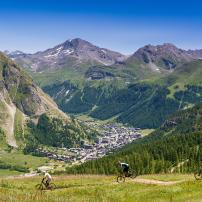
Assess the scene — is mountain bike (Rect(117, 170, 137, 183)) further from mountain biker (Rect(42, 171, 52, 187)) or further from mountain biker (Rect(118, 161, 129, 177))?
mountain biker (Rect(42, 171, 52, 187))

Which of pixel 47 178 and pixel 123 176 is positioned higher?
pixel 47 178

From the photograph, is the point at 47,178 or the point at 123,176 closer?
the point at 47,178

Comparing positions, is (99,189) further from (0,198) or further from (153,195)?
(0,198)

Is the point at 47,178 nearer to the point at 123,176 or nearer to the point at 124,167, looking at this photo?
the point at 124,167

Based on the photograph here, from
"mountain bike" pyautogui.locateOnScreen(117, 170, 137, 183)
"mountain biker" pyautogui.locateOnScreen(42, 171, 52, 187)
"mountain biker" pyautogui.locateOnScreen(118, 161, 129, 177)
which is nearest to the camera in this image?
"mountain biker" pyautogui.locateOnScreen(42, 171, 52, 187)

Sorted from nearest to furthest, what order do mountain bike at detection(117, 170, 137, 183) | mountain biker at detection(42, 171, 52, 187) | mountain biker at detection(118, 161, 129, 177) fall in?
mountain biker at detection(42, 171, 52, 187), mountain biker at detection(118, 161, 129, 177), mountain bike at detection(117, 170, 137, 183)

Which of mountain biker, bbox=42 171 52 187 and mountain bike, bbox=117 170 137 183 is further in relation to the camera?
mountain bike, bbox=117 170 137 183

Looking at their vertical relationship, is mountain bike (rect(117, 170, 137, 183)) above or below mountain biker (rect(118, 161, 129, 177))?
below

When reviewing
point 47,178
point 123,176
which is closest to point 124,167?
point 123,176

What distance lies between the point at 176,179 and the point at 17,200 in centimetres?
3596

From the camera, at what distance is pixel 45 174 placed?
57312 mm

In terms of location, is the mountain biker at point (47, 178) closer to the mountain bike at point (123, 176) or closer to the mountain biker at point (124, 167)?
the mountain biker at point (124, 167)

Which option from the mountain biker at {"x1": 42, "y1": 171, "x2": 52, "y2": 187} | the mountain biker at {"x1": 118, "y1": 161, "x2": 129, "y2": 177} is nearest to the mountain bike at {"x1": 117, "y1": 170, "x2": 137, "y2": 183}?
the mountain biker at {"x1": 118, "y1": 161, "x2": 129, "y2": 177}

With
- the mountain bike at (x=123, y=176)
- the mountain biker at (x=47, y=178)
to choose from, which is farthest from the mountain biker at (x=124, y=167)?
the mountain biker at (x=47, y=178)
